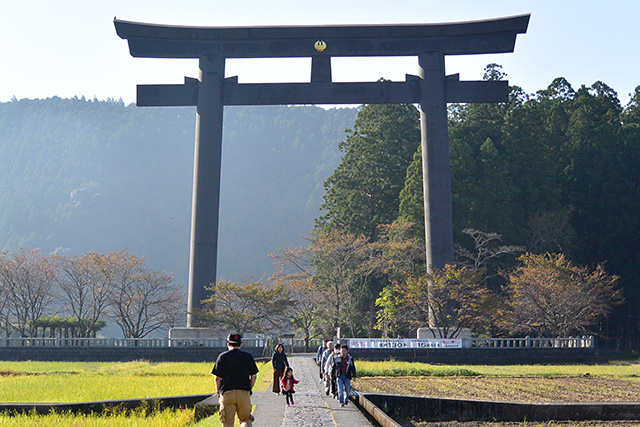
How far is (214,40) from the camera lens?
134ft

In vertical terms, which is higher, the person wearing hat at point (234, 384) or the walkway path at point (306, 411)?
the person wearing hat at point (234, 384)

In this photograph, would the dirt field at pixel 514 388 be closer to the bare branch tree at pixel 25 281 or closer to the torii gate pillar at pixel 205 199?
the torii gate pillar at pixel 205 199

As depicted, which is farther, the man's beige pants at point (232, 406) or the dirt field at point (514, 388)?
the dirt field at point (514, 388)

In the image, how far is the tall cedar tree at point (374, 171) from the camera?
59.1m

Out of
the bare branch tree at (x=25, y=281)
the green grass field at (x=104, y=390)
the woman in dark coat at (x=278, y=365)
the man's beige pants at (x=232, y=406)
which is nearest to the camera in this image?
the man's beige pants at (x=232, y=406)

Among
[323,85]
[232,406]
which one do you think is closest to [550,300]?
[323,85]

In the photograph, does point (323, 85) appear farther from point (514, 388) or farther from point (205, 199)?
point (514, 388)

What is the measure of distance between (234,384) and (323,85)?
31.5 m

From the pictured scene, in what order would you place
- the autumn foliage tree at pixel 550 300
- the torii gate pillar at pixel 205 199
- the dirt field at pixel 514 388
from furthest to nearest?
the autumn foliage tree at pixel 550 300
the torii gate pillar at pixel 205 199
the dirt field at pixel 514 388

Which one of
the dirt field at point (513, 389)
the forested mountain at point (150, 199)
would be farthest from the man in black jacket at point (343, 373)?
the forested mountain at point (150, 199)

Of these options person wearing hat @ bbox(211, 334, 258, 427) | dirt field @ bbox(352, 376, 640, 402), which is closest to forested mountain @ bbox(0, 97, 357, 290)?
dirt field @ bbox(352, 376, 640, 402)

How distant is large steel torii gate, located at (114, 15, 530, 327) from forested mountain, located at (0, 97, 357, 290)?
110041 mm

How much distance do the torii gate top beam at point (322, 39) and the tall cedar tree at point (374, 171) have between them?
62.9 ft

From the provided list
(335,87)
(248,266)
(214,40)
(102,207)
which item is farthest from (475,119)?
(102,207)
